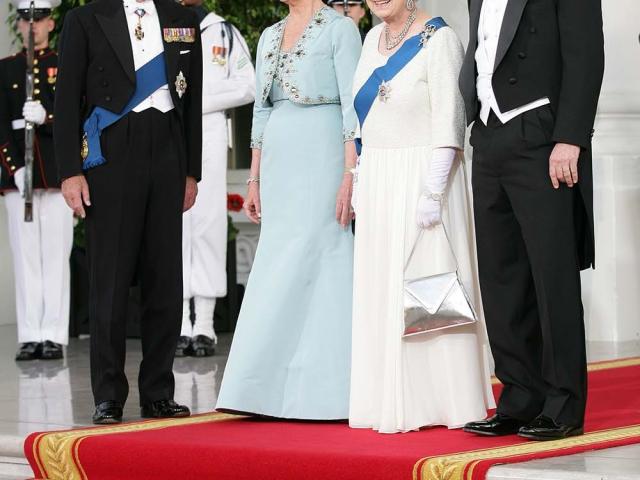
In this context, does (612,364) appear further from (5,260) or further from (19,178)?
(5,260)

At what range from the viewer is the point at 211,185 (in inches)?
320

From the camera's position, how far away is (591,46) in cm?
431

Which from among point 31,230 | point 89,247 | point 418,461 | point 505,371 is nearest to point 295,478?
point 418,461

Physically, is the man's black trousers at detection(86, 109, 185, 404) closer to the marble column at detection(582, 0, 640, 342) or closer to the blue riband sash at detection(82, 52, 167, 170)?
the blue riband sash at detection(82, 52, 167, 170)

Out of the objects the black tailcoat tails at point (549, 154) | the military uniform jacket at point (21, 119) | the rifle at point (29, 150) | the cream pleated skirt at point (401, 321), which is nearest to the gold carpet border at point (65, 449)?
the cream pleated skirt at point (401, 321)

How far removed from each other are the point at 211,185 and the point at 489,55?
3.83 m

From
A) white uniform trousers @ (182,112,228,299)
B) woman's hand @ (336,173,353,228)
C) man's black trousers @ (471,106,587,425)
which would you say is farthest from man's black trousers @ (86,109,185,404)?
white uniform trousers @ (182,112,228,299)

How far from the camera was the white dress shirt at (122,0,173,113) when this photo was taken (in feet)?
17.6

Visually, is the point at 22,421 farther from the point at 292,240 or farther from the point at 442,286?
the point at 442,286

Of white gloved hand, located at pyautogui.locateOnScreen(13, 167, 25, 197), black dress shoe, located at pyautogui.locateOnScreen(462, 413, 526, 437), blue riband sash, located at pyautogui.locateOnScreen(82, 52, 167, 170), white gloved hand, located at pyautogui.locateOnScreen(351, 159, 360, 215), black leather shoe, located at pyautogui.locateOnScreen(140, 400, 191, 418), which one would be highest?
blue riband sash, located at pyautogui.locateOnScreen(82, 52, 167, 170)

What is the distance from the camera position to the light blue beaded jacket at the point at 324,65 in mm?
5086

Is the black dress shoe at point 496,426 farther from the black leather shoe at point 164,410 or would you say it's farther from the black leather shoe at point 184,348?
the black leather shoe at point 184,348

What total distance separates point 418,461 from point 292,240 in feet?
4.26

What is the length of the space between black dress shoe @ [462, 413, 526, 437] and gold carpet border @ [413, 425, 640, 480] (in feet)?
0.65
